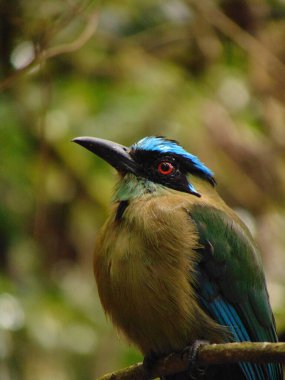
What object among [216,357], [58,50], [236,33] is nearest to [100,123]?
[58,50]

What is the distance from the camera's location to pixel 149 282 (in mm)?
4031

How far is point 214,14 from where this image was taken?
6402 mm

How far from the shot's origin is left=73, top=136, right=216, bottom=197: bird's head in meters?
4.57

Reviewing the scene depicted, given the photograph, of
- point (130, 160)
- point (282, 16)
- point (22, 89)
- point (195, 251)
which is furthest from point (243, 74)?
point (195, 251)

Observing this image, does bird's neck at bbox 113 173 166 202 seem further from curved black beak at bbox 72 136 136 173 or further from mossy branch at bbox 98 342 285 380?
mossy branch at bbox 98 342 285 380

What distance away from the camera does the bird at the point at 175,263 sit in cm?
405

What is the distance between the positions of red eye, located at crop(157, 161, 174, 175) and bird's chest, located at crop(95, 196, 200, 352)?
42 cm

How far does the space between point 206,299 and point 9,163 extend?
2.09m

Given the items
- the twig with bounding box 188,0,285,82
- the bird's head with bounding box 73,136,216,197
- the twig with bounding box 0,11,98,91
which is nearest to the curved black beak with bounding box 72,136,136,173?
the bird's head with bounding box 73,136,216,197

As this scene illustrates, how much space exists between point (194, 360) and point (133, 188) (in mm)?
1027

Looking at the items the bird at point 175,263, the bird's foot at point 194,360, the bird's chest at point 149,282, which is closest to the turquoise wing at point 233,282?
the bird at point 175,263

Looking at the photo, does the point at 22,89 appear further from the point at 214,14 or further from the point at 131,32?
the point at 214,14

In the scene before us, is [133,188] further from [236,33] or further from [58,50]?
[236,33]

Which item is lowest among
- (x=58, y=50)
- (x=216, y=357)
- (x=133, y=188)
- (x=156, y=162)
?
(x=216, y=357)
